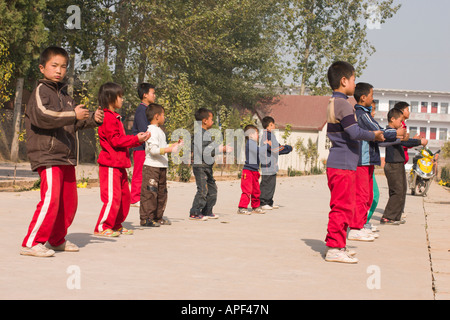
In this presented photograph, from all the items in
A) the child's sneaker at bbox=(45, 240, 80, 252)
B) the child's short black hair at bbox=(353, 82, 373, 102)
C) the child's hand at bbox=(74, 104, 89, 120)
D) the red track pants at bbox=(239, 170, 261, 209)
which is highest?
the child's short black hair at bbox=(353, 82, 373, 102)

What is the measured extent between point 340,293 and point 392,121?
228 inches

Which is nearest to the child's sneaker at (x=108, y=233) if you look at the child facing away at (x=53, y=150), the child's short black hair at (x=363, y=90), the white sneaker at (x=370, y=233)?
the child facing away at (x=53, y=150)

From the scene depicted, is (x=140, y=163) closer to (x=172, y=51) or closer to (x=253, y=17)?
(x=172, y=51)

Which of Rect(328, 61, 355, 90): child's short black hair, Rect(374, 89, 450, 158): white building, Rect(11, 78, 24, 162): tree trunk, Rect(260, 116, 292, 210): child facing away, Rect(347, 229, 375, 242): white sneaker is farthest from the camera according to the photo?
Rect(374, 89, 450, 158): white building

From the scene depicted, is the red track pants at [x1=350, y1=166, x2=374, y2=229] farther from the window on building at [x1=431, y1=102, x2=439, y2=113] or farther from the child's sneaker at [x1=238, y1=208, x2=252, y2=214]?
the window on building at [x1=431, y1=102, x2=439, y2=113]

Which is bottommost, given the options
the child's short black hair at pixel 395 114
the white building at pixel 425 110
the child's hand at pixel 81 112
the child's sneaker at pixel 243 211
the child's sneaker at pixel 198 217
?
the child's sneaker at pixel 243 211

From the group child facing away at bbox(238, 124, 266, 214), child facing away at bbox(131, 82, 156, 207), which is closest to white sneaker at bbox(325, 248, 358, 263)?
child facing away at bbox(131, 82, 156, 207)

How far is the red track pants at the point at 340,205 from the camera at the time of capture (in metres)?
6.66

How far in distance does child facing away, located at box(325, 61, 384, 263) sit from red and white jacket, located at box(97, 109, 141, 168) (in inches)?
91.3

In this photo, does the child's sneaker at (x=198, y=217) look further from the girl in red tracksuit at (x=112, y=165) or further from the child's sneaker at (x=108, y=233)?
the child's sneaker at (x=108, y=233)

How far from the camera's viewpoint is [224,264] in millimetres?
6133

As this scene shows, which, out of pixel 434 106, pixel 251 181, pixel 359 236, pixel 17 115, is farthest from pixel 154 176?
pixel 434 106

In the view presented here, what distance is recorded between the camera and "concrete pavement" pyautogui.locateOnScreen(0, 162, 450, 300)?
489 centimetres

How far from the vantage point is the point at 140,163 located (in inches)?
428
